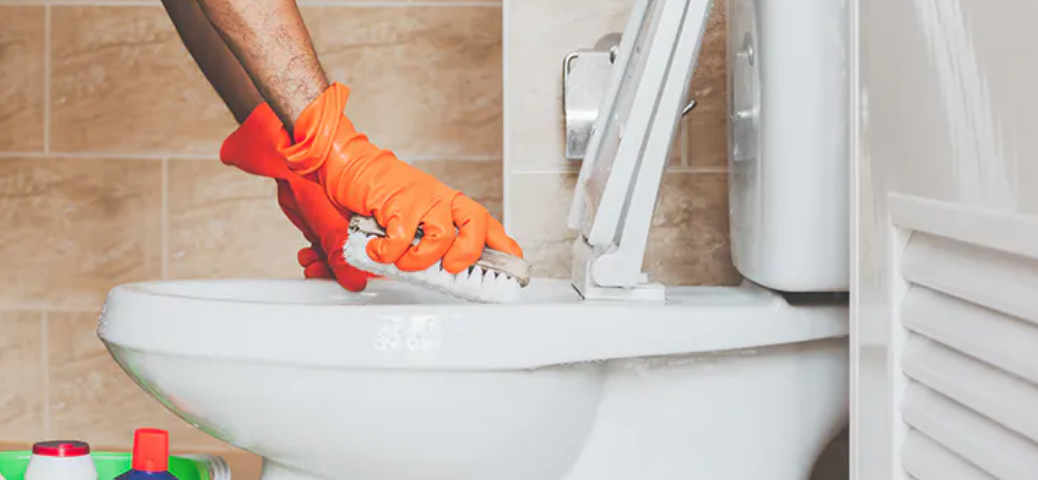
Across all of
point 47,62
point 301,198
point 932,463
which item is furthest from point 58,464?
point 47,62

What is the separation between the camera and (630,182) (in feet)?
3.17

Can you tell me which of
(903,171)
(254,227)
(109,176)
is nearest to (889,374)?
(903,171)

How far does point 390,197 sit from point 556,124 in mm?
442

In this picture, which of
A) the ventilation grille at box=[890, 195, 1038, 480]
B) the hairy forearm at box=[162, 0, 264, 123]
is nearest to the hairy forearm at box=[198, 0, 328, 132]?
the hairy forearm at box=[162, 0, 264, 123]

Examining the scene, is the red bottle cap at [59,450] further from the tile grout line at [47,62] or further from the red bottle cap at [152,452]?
the tile grout line at [47,62]

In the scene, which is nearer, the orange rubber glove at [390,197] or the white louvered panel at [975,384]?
the white louvered panel at [975,384]

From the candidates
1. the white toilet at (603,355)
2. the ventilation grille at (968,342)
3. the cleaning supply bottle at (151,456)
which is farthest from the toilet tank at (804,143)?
the cleaning supply bottle at (151,456)

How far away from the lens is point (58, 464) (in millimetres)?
1115

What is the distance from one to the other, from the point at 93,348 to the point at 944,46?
1.90 m

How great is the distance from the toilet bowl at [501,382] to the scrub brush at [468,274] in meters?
0.06

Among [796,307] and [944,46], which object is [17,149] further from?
[944,46]

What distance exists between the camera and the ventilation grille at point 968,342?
583mm

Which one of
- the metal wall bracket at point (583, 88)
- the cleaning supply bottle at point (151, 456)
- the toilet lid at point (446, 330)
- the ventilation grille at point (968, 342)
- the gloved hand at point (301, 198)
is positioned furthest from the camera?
the metal wall bracket at point (583, 88)

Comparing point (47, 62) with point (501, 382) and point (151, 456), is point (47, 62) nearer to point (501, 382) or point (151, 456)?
point (151, 456)
